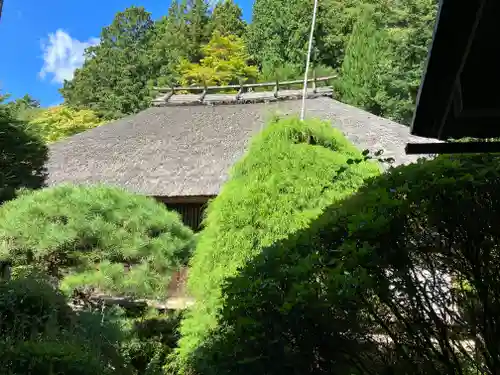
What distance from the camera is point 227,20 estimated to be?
31.9 meters

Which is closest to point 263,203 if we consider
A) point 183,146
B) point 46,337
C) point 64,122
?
point 46,337

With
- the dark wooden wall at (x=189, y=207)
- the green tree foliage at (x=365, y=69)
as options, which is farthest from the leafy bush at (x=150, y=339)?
the green tree foliage at (x=365, y=69)

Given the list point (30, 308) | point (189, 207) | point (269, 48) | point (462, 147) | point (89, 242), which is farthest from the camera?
point (269, 48)

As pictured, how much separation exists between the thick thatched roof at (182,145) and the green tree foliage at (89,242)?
2.90 meters

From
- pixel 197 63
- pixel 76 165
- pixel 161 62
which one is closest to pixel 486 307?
pixel 76 165

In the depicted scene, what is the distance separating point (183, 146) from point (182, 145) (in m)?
0.12

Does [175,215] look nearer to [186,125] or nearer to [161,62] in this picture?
[186,125]

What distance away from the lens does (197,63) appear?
29.5m

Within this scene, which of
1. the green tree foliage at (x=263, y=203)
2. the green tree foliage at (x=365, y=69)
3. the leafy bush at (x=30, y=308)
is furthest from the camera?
the green tree foliage at (x=365, y=69)

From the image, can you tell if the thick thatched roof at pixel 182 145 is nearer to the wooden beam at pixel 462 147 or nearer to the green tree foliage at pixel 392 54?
the green tree foliage at pixel 392 54

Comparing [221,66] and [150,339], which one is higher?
[221,66]

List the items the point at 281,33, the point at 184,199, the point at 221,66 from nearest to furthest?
1. the point at 184,199
2. the point at 221,66
3. the point at 281,33

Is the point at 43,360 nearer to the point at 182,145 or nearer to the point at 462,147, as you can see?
the point at 462,147

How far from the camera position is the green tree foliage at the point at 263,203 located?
5.25 m
